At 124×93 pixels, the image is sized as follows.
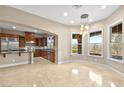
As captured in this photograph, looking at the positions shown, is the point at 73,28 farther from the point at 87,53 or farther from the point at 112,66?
the point at 112,66

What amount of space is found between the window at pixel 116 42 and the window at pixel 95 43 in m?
1.40

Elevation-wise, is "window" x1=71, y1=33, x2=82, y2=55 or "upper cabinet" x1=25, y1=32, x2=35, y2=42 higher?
"upper cabinet" x1=25, y1=32, x2=35, y2=42

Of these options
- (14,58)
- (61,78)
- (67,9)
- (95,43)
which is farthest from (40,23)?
(95,43)

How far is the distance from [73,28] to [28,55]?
13.2 ft

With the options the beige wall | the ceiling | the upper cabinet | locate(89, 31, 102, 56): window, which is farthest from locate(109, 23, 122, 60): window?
the upper cabinet

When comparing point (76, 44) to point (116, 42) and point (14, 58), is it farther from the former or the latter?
point (14, 58)

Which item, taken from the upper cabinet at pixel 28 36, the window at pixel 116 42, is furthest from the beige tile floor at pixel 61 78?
the upper cabinet at pixel 28 36

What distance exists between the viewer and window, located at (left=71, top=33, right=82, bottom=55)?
9688 mm

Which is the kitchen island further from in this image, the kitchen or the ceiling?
the ceiling

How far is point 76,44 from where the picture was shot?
9734mm

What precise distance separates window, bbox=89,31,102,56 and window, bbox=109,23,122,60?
1400 millimetres

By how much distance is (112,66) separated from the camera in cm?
639

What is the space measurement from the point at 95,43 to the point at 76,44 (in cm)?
169

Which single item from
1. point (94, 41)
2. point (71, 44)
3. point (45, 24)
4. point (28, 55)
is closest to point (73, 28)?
point (71, 44)
